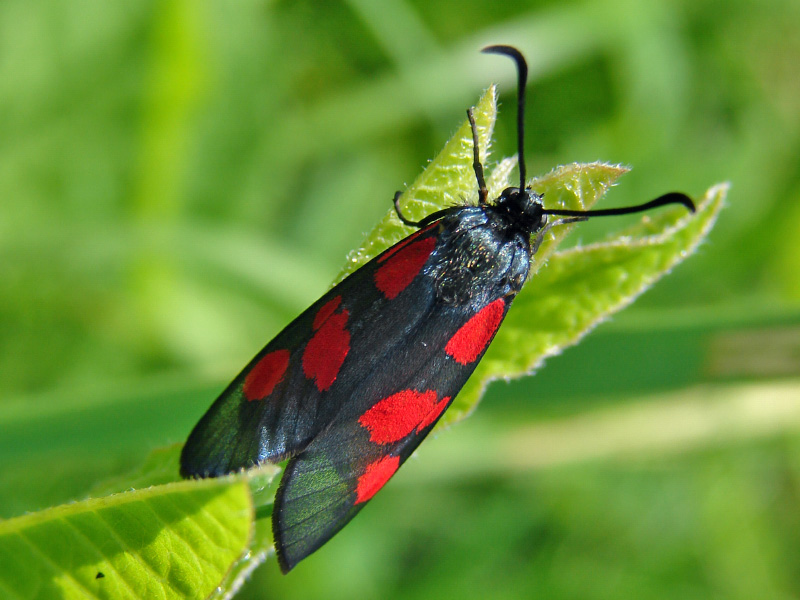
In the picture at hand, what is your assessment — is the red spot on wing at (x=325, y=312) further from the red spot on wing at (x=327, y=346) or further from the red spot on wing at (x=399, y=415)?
the red spot on wing at (x=399, y=415)

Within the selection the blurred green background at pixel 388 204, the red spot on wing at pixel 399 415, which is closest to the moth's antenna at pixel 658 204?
the red spot on wing at pixel 399 415

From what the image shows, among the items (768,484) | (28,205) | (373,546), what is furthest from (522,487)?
(28,205)

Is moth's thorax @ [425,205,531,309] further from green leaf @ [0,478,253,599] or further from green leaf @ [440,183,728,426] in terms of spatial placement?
green leaf @ [0,478,253,599]

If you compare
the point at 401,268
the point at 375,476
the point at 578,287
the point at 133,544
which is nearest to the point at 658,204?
the point at 578,287

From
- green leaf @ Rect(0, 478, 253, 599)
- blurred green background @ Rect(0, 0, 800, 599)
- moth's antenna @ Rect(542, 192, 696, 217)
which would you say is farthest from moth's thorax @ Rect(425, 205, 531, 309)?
blurred green background @ Rect(0, 0, 800, 599)

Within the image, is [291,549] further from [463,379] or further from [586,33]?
[586,33]

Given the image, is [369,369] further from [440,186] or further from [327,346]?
[440,186]
